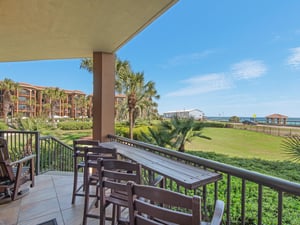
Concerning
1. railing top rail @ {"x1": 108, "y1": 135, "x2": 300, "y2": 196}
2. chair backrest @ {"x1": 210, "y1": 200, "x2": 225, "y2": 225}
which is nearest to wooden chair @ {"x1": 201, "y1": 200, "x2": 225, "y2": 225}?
chair backrest @ {"x1": 210, "y1": 200, "x2": 225, "y2": 225}

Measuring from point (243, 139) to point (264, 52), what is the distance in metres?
9.43

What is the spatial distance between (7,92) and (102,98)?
1835cm

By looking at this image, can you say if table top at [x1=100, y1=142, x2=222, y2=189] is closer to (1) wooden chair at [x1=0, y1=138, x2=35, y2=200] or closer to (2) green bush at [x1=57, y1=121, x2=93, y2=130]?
(1) wooden chair at [x1=0, y1=138, x2=35, y2=200]

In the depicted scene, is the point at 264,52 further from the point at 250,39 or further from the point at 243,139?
the point at 243,139

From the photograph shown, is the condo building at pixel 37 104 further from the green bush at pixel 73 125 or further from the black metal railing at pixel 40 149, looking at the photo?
the black metal railing at pixel 40 149

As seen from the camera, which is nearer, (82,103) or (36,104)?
(36,104)

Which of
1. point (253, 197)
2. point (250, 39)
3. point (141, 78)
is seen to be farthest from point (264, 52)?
point (253, 197)

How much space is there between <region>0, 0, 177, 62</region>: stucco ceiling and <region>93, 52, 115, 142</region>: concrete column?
0.25 meters

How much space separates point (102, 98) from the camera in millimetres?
3986

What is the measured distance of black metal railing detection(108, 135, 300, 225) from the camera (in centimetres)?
114

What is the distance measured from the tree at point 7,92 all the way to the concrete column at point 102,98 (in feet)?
55.5

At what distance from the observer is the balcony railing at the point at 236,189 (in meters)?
1.19

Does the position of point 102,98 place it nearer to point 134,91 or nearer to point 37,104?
point 134,91

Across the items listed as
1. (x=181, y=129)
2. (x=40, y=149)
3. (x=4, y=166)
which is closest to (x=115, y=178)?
(x=4, y=166)
